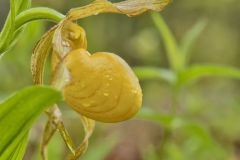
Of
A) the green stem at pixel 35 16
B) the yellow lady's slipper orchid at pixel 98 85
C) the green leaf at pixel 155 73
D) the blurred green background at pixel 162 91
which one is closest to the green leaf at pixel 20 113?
the yellow lady's slipper orchid at pixel 98 85

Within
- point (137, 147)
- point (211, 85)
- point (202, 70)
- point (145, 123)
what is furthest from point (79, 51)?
point (211, 85)

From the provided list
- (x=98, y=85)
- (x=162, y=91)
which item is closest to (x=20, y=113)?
(x=98, y=85)

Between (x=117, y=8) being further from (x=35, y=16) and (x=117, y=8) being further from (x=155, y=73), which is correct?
(x=155, y=73)

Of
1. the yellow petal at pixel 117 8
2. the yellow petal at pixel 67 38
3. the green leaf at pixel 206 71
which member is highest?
the yellow petal at pixel 117 8

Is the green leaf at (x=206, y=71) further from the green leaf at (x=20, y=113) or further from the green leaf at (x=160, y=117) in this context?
the green leaf at (x=20, y=113)

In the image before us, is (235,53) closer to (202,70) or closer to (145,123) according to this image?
(145,123)
